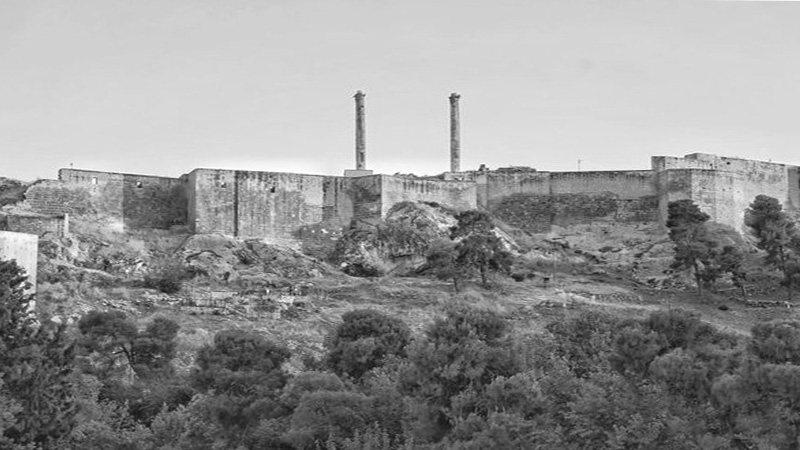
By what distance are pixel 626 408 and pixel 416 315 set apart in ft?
66.1

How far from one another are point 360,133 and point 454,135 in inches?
172

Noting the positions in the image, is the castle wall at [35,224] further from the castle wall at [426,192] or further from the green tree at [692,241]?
the green tree at [692,241]

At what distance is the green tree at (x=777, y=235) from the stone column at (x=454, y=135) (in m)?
12.9

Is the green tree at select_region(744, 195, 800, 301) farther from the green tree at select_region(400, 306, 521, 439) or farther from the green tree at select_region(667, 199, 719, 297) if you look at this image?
the green tree at select_region(400, 306, 521, 439)

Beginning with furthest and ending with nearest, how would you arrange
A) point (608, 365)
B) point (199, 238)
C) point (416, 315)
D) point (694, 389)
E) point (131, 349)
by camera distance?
point (199, 238) < point (416, 315) < point (131, 349) < point (608, 365) < point (694, 389)

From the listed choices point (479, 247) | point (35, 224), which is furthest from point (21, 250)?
point (479, 247)

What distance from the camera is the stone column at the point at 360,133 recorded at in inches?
2709

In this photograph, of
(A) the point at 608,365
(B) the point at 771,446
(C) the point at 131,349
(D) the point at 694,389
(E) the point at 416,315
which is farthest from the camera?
(E) the point at 416,315

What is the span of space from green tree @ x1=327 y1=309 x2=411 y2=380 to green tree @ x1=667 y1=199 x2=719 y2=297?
18.7 meters

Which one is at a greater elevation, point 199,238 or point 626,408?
point 199,238

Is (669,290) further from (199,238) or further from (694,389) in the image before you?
(694,389)

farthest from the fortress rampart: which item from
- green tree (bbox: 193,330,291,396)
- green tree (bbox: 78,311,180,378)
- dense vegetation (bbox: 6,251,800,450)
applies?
dense vegetation (bbox: 6,251,800,450)

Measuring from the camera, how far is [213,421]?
38906 mm

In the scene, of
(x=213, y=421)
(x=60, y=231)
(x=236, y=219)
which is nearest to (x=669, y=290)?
(x=236, y=219)
